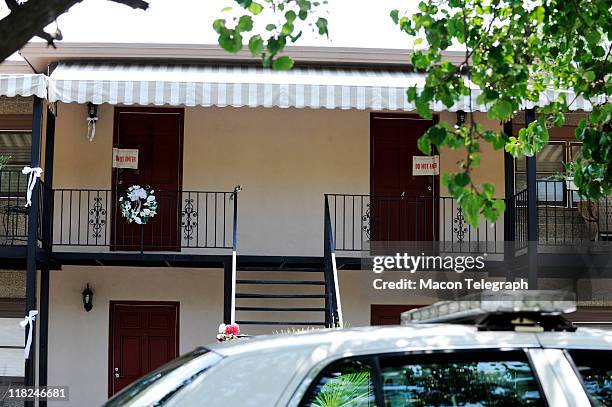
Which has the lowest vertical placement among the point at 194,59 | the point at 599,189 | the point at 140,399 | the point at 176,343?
the point at 176,343

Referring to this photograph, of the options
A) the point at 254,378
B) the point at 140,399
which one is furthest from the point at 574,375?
the point at 140,399

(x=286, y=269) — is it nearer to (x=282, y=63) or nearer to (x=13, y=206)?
(x=13, y=206)

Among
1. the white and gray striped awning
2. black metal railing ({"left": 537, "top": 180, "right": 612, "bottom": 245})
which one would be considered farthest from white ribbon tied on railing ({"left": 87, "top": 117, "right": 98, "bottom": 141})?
black metal railing ({"left": 537, "top": 180, "right": 612, "bottom": 245})

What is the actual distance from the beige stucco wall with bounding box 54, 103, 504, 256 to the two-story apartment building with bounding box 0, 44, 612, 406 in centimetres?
2

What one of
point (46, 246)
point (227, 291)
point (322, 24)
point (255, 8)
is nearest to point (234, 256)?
point (227, 291)

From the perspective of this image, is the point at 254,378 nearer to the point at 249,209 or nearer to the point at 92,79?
the point at 92,79

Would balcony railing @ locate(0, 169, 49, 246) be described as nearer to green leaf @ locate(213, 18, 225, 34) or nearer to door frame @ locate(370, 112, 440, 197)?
door frame @ locate(370, 112, 440, 197)

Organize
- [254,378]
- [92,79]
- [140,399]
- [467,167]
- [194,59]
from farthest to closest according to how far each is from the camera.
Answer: [194,59], [92,79], [467,167], [140,399], [254,378]

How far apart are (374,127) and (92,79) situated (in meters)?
4.62

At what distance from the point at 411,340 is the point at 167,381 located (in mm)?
955

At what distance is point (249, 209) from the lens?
14.0 metres

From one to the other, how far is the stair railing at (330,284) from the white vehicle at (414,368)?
752cm

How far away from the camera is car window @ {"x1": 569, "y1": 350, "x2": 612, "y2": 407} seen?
344cm

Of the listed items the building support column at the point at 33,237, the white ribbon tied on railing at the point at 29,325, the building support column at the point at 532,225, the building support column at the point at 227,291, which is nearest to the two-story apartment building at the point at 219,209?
the building support column at the point at 227,291
